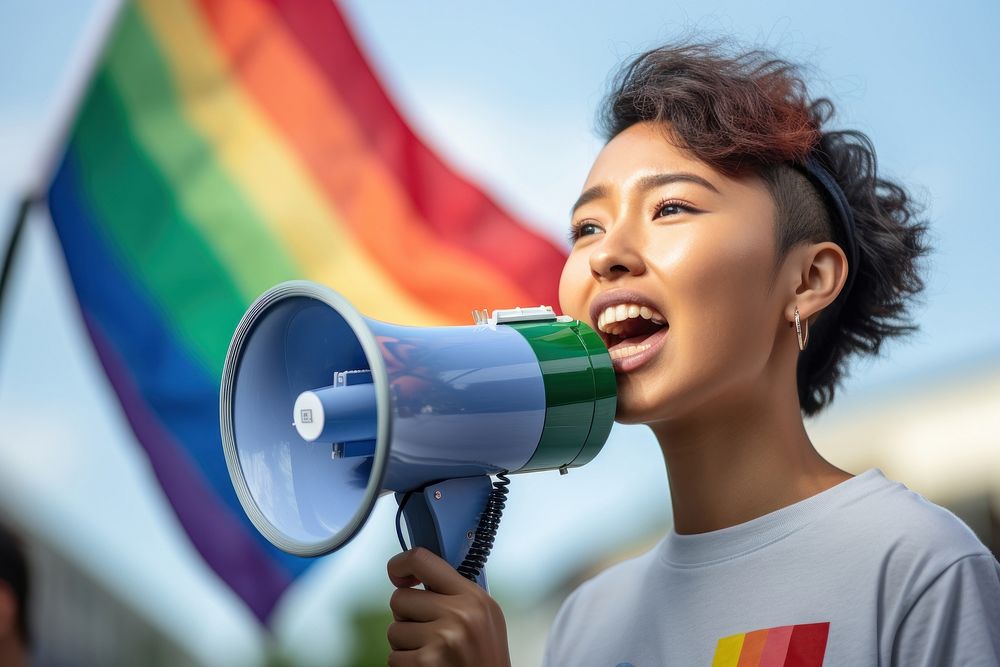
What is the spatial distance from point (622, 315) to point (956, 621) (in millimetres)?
752

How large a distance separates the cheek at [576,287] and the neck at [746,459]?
0.27 metres

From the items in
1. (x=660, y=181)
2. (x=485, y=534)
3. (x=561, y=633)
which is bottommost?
(x=561, y=633)

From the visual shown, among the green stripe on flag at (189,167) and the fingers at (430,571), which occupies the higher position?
the green stripe on flag at (189,167)

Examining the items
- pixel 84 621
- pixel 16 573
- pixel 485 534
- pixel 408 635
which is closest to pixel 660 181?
pixel 485 534

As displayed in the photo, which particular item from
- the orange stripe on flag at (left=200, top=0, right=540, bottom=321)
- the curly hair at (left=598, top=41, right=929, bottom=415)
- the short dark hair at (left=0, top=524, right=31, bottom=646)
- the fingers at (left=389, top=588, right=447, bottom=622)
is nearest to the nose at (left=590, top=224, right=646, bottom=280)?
the curly hair at (left=598, top=41, right=929, bottom=415)

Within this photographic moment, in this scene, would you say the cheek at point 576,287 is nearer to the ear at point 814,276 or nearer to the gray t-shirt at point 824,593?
the ear at point 814,276

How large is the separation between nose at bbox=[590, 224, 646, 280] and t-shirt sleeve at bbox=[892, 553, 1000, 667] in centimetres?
74

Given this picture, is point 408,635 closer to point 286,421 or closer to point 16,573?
point 286,421

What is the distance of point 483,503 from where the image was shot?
178 centimetres

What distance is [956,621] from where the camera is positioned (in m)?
1.67

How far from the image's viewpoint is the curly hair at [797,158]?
2.03 metres

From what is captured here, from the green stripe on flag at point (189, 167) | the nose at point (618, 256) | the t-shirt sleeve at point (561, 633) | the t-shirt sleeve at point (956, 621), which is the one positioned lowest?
the t-shirt sleeve at point (956, 621)

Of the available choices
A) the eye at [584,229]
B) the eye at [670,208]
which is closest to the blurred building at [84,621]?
the eye at [584,229]

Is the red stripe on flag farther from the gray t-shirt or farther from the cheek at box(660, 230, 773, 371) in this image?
the cheek at box(660, 230, 773, 371)
